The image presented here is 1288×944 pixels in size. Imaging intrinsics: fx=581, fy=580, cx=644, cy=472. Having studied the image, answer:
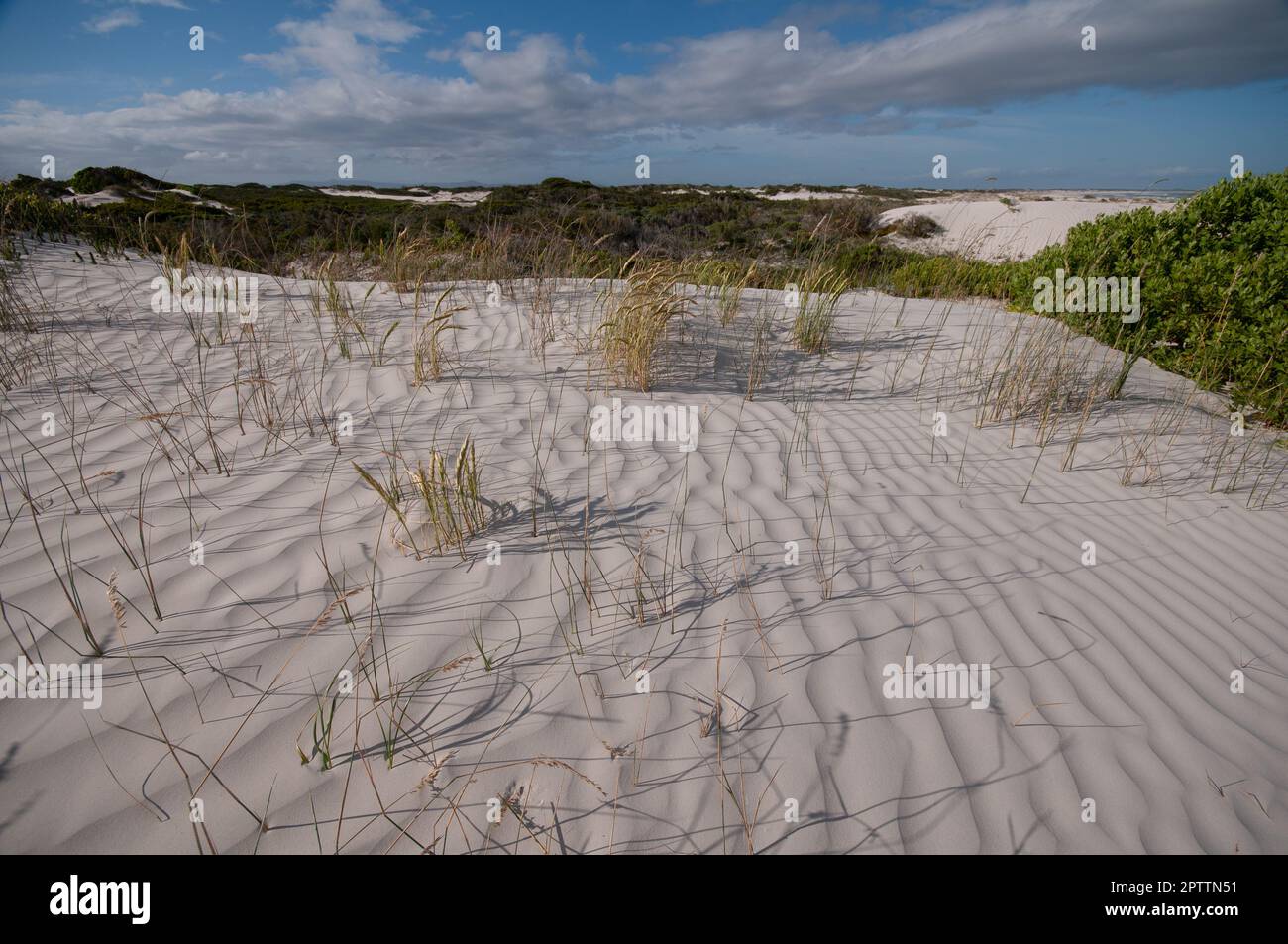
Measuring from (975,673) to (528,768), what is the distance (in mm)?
1409

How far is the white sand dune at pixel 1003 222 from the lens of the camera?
1373 centimetres

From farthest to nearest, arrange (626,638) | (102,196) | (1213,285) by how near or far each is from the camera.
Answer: (102,196) < (1213,285) < (626,638)

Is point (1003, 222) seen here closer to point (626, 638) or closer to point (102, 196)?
point (626, 638)

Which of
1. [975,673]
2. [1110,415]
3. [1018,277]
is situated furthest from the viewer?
[1018,277]

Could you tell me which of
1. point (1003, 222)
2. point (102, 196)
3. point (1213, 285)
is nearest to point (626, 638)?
point (1213, 285)

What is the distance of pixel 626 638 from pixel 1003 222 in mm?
18088

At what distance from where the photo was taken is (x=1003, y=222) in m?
15.4

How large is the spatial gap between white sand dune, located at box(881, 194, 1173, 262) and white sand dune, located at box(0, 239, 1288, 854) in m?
12.5

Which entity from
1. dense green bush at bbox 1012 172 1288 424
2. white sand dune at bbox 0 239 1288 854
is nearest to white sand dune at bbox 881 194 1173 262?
dense green bush at bbox 1012 172 1288 424

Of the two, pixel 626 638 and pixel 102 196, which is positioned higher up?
pixel 102 196
